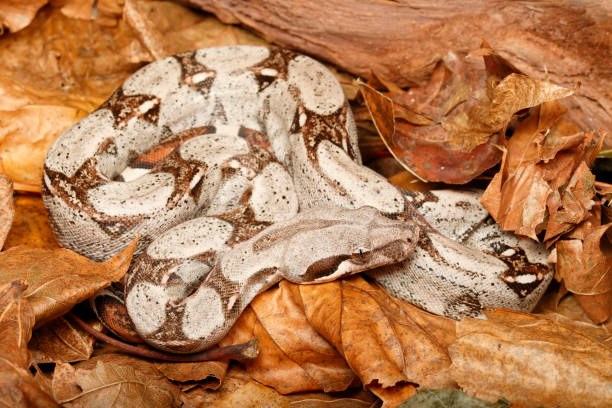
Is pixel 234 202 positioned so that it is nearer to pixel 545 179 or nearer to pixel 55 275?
pixel 55 275

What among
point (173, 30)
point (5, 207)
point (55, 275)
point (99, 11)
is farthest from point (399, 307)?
point (99, 11)

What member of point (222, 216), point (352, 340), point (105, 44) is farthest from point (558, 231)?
point (105, 44)

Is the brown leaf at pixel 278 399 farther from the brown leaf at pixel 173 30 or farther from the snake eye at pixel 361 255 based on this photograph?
the brown leaf at pixel 173 30

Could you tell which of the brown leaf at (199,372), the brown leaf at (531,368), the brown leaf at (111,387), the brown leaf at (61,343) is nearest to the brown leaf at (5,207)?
the brown leaf at (61,343)

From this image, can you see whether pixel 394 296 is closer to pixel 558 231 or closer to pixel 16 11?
pixel 558 231

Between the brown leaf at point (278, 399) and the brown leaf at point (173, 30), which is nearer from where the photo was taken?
the brown leaf at point (278, 399)

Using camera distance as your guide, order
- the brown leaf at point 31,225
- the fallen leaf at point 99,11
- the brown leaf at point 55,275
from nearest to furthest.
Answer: the brown leaf at point 55,275, the brown leaf at point 31,225, the fallen leaf at point 99,11

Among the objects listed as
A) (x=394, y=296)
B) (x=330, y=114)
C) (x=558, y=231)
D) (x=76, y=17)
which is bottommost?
(x=394, y=296)
